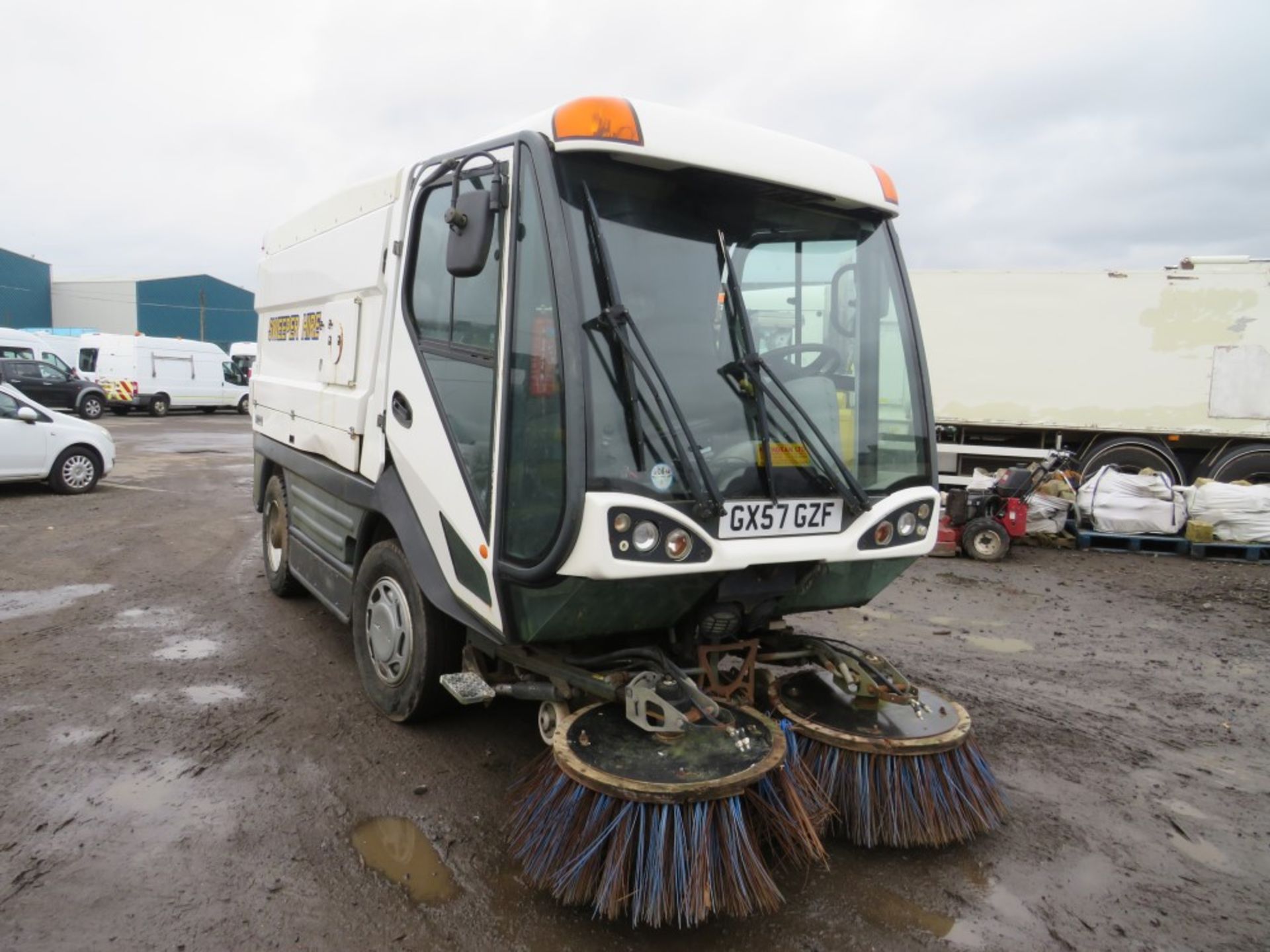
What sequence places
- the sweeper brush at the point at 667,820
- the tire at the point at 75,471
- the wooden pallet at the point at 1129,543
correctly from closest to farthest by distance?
the sweeper brush at the point at 667,820
the wooden pallet at the point at 1129,543
the tire at the point at 75,471

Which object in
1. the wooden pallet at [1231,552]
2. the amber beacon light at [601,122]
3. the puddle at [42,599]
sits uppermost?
the amber beacon light at [601,122]

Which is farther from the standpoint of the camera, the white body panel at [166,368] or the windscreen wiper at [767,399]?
the white body panel at [166,368]

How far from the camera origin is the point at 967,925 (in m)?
2.71

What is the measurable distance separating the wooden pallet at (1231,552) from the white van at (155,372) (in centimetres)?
2509

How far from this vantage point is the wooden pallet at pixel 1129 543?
8.90 meters

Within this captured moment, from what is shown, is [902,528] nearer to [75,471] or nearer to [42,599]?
[42,599]

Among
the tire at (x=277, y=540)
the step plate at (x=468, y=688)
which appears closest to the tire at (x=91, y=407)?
the tire at (x=277, y=540)

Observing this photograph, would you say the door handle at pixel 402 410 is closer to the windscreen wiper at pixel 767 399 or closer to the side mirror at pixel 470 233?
the side mirror at pixel 470 233

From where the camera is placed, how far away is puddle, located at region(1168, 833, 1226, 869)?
313cm

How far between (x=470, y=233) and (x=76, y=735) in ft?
9.82

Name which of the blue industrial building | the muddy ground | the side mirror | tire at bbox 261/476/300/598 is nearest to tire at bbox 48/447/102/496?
the muddy ground

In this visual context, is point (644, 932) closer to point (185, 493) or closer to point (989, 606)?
point (989, 606)

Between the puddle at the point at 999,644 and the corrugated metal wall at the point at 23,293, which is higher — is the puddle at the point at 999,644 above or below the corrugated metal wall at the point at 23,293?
below

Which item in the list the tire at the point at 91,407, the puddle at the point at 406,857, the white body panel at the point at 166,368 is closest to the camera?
the puddle at the point at 406,857
